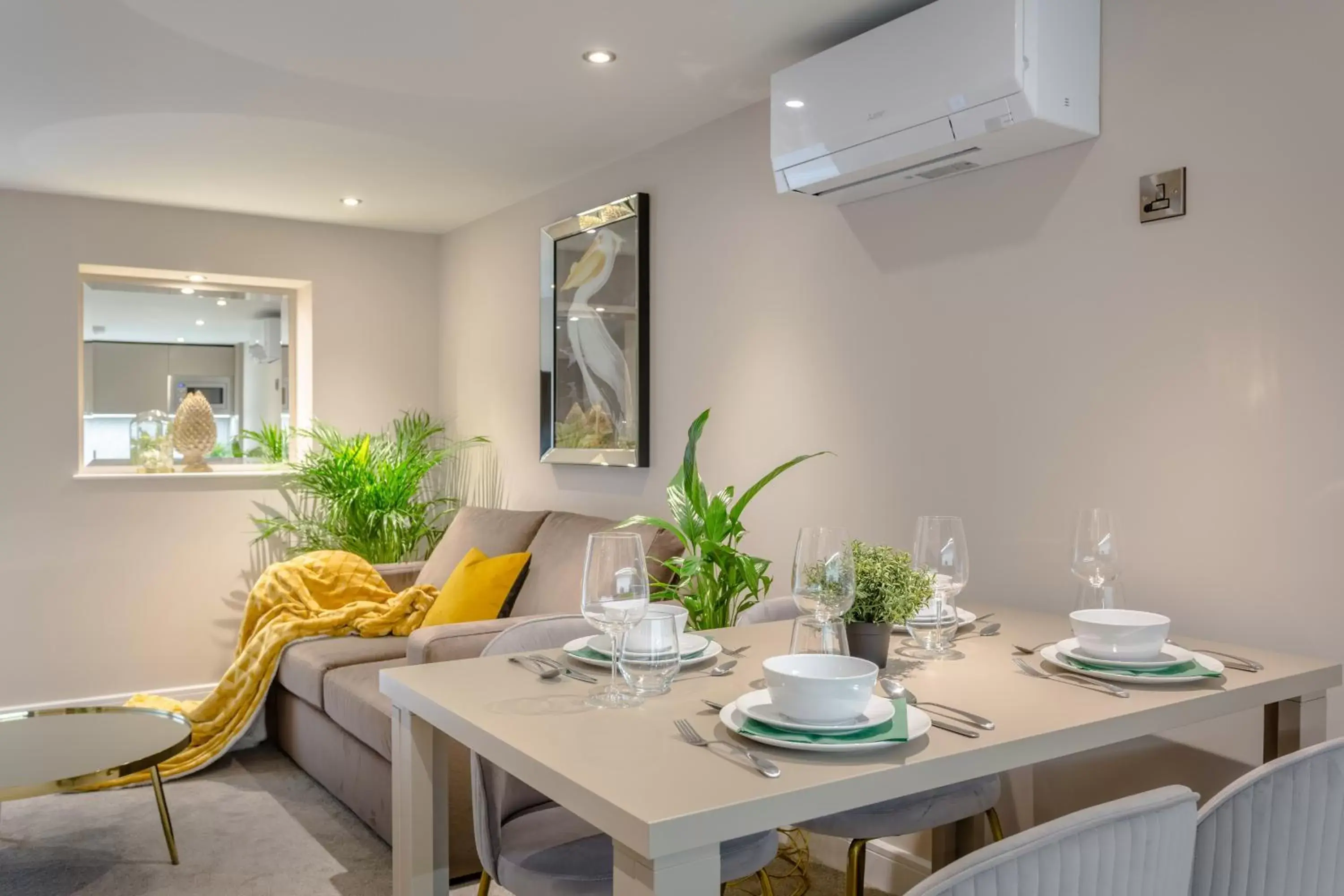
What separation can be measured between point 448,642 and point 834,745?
1740mm

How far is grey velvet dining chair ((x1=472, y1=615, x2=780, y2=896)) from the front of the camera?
163 centimetres

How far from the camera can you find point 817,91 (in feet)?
8.55

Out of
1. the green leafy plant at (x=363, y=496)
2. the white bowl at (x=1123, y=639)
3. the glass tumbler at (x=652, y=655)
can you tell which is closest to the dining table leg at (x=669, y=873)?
the glass tumbler at (x=652, y=655)

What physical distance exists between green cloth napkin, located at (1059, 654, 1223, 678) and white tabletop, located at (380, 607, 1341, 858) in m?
0.02

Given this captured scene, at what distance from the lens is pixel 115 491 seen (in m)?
4.55

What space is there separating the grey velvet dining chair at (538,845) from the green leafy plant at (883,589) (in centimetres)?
42

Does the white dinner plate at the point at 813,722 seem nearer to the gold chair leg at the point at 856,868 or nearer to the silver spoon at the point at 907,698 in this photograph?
the silver spoon at the point at 907,698

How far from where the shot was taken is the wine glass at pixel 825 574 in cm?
151

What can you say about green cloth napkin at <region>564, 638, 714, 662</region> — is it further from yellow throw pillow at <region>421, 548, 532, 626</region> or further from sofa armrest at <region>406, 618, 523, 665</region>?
yellow throw pillow at <region>421, 548, 532, 626</region>

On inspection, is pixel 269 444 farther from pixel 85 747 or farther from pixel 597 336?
pixel 85 747

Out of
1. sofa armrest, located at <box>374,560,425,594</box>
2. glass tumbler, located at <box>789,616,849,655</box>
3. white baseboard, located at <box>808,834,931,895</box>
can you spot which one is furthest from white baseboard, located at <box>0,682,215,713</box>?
glass tumbler, located at <box>789,616,849,655</box>

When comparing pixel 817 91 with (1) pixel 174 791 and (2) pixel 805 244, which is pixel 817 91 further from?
(1) pixel 174 791

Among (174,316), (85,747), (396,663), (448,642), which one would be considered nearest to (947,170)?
(448,642)

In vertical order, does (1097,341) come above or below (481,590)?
above
